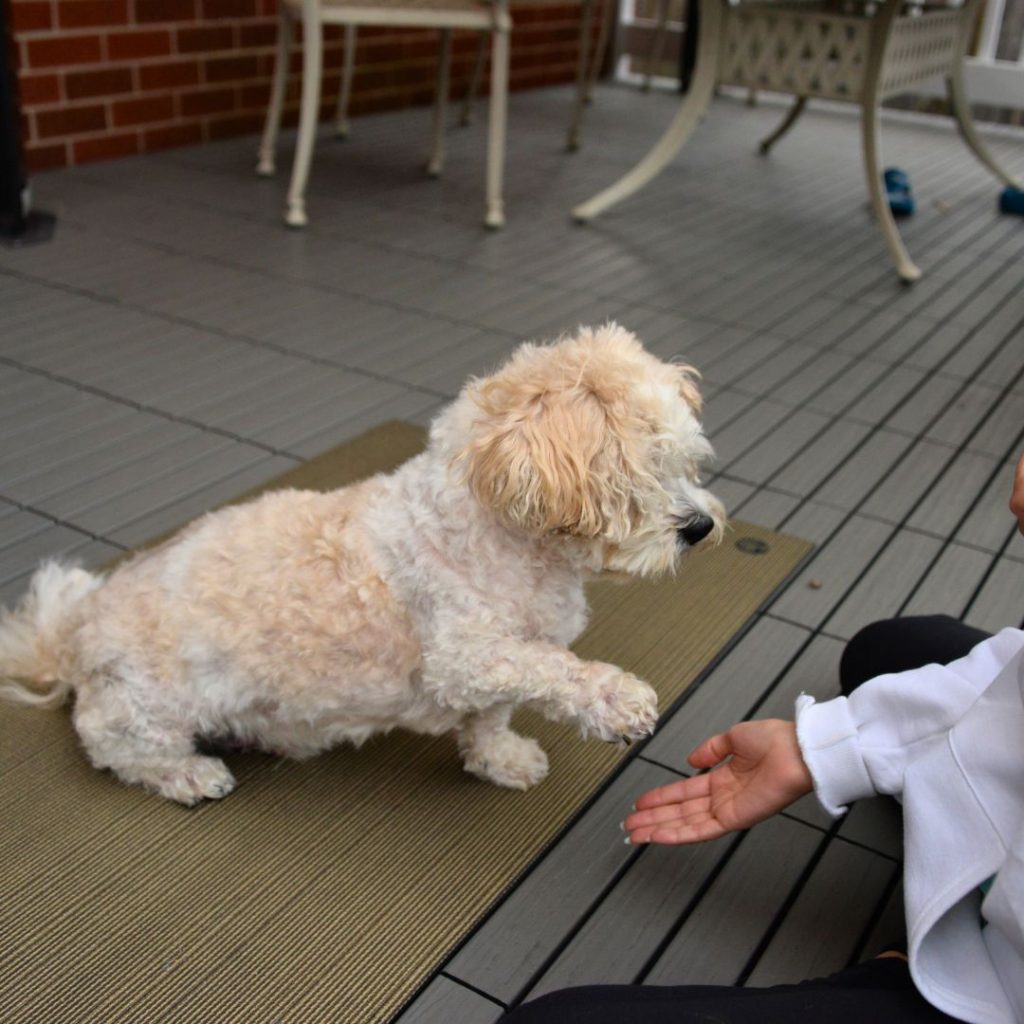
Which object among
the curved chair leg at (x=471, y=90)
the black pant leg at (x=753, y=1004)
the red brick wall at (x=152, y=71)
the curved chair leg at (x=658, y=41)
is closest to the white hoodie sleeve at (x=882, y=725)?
the black pant leg at (x=753, y=1004)

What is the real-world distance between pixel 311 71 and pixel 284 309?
45.1 inches

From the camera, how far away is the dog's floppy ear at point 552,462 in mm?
1459

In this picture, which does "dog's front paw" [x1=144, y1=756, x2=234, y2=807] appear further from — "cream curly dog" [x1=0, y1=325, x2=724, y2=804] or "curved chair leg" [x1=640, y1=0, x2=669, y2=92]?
"curved chair leg" [x1=640, y1=0, x2=669, y2=92]

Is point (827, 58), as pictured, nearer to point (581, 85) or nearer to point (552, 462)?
point (581, 85)

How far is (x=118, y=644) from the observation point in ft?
5.52

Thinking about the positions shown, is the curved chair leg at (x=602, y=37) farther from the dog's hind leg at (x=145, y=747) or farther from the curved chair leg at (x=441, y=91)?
the dog's hind leg at (x=145, y=747)

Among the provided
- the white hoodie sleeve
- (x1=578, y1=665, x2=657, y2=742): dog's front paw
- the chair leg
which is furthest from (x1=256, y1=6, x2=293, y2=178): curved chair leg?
the white hoodie sleeve

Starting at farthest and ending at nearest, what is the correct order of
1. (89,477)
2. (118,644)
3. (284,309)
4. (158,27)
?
1. (158,27)
2. (284,309)
3. (89,477)
4. (118,644)

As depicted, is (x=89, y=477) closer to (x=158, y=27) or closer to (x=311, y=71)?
(x=311, y=71)

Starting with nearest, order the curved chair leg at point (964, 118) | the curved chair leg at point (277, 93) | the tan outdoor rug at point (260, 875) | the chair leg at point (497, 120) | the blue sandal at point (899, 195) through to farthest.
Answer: the tan outdoor rug at point (260, 875) < the chair leg at point (497, 120) < the curved chair leg at point (277, 93) < the blue sandal at point (899, 195) < the curved chair leg at point (964, 118)

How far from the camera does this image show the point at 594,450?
4.86 feet

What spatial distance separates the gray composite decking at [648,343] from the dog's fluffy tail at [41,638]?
51cm

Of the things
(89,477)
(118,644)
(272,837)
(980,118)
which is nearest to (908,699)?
(272,837)

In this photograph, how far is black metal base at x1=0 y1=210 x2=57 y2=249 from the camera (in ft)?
13.7
